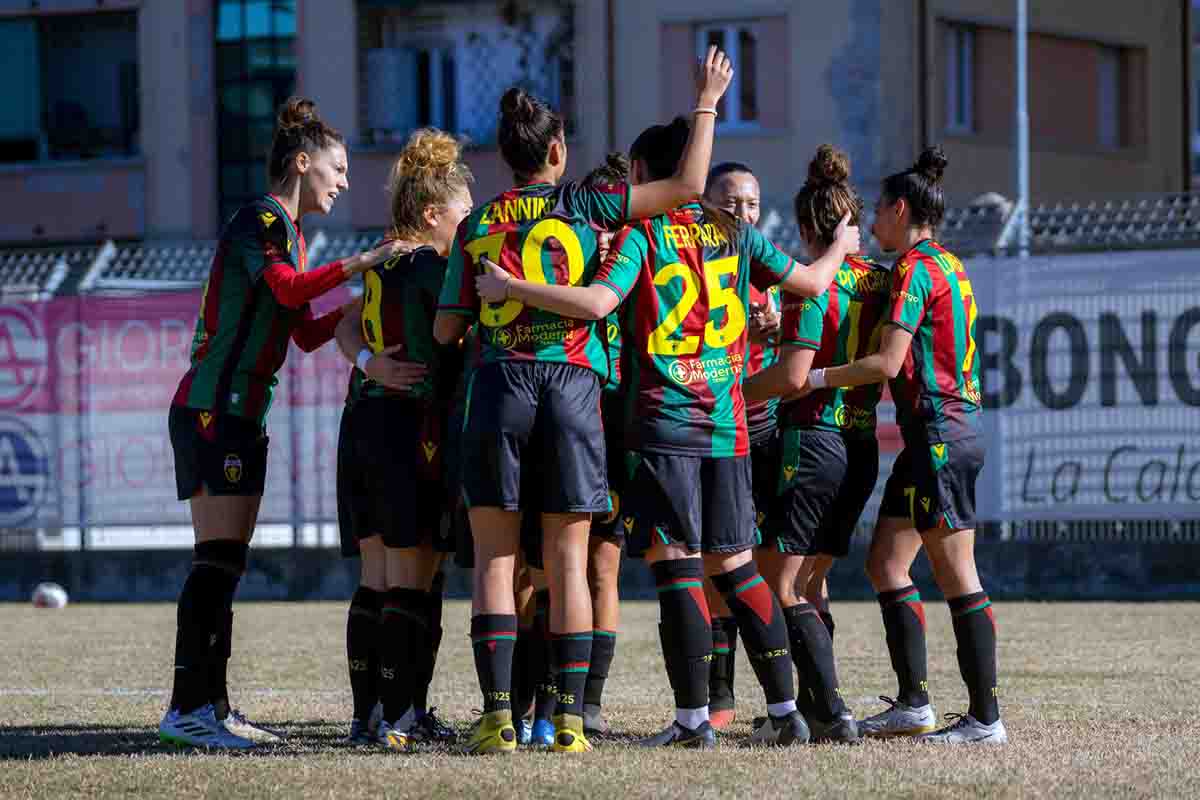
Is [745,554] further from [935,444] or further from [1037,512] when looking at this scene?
[1037,512]

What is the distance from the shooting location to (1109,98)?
33.1 m

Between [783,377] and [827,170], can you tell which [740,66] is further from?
[783,377]

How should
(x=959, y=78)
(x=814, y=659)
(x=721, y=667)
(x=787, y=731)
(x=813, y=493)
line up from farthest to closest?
(x=959, y=78), (x=721, y=667), (x=813, y=493), (x=814, y=659), (x=787, y=731)

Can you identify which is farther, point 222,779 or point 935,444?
point 935,444

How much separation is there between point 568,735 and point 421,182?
203 cm

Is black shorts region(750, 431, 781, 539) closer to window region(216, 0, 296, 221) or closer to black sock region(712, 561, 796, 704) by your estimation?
black sock region(712, 561, 796, 704)

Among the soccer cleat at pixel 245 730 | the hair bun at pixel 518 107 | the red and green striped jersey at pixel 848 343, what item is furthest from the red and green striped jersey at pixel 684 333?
the soccer cleat at pixel 245 730

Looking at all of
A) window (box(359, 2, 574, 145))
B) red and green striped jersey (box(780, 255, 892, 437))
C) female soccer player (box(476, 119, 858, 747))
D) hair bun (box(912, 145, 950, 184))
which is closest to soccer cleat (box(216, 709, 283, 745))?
female soccer player (box(476, 119, 858, 747))

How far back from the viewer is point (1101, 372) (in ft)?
47.6

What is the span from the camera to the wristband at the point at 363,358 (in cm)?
695

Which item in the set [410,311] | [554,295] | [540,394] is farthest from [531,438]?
[410,311]

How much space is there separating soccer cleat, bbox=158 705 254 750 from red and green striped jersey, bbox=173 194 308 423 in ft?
3.49

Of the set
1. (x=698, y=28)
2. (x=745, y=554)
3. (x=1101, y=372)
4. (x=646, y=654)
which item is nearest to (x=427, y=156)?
(x=745, y=554)

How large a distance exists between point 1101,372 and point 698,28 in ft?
55.3
